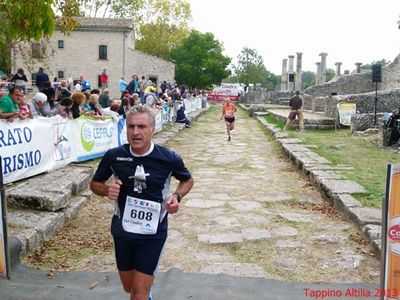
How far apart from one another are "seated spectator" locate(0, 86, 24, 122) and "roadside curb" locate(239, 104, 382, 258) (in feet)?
16.3

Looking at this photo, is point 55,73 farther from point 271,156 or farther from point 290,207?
point 290,207

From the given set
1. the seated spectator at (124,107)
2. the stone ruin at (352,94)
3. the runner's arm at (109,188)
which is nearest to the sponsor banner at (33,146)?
the runner's arm at (109,188)

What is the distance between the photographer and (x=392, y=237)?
311 cm

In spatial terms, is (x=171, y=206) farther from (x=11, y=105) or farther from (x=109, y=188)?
(x=11, y=105)

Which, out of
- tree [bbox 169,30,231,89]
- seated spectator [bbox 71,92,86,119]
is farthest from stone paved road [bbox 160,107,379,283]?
tree [bbox 169,30,231,89]

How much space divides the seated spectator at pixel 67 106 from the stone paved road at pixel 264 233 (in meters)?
2.79

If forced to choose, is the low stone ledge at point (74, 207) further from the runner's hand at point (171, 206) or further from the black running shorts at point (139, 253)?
the runner's hand at point (171, 206)

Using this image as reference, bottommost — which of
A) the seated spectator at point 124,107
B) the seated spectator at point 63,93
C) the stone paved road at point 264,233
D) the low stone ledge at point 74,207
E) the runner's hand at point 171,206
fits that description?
the stone paved road at point 264,233

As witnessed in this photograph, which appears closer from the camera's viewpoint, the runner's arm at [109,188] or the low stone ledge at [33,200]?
the runner's arm at [109,188]

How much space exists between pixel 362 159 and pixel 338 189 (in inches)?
156

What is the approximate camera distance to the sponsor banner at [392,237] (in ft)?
10.0

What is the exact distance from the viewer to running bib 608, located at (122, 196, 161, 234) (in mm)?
3116

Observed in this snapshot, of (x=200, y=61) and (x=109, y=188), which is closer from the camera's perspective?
(x=109, y=188)

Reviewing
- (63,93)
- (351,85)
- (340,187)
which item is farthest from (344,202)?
(351,85)
